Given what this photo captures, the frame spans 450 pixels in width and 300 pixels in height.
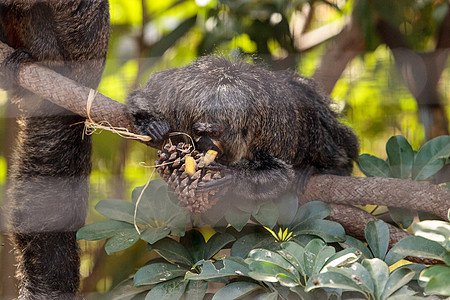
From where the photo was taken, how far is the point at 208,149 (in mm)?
1260

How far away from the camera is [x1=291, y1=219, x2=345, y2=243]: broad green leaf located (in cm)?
126

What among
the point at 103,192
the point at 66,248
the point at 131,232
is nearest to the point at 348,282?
the point at 131,232

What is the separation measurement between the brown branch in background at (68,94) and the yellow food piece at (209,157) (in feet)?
0.92

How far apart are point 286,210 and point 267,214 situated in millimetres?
81

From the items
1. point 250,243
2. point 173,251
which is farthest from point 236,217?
point 173,251

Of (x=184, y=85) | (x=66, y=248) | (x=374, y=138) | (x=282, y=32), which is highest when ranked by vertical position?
(x=282, y=32)

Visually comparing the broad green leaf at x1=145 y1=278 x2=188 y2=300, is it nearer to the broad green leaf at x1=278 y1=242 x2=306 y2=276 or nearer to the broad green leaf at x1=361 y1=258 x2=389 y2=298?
the broad green leaf at x1=278 y1=242 x2=306 y2=276

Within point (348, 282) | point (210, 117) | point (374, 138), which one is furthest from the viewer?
point (374, 138)

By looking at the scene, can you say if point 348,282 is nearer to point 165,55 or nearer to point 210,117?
point 210,117

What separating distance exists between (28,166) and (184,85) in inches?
21.4

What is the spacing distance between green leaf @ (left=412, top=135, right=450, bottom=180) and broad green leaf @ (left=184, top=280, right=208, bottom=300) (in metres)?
0.73

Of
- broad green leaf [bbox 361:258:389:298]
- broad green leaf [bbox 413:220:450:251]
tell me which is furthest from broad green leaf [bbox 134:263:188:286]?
broad green leaf [bbox 413:220:450:251]

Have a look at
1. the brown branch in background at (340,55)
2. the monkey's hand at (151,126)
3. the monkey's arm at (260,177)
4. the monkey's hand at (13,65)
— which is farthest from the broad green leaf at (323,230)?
the brown branch in background at (340,55)

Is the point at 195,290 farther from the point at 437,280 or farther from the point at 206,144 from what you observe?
the point at 437,280
